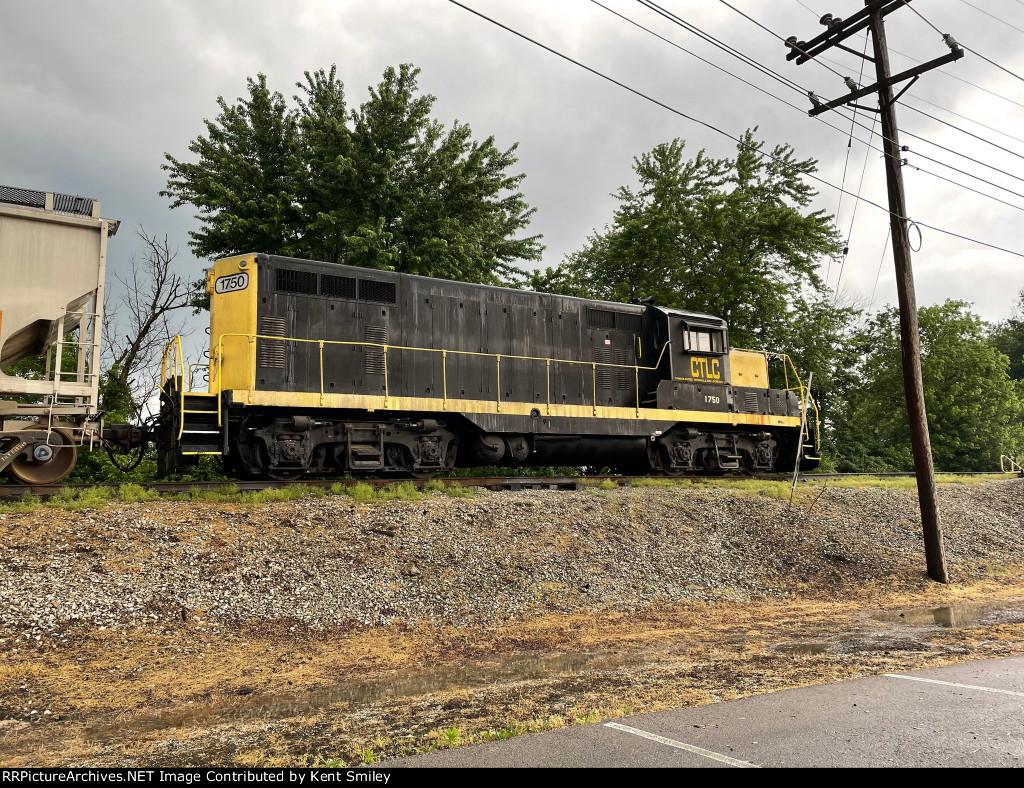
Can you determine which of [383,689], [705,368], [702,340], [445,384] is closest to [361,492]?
[445,384]

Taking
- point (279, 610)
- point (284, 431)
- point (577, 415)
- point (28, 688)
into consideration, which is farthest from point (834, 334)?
point (28, 688)

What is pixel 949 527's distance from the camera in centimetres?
1409

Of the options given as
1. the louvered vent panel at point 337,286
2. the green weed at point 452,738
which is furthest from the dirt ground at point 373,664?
the louvered vent panel at point 337,286

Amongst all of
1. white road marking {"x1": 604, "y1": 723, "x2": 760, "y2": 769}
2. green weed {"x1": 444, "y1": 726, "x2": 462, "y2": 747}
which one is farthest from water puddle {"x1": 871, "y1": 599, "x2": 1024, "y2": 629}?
green weed {"x1": 444, "y1": 726, "x2": 462, "y2": 747}

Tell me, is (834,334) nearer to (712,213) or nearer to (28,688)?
(712,213)

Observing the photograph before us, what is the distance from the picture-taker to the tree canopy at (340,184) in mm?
17562

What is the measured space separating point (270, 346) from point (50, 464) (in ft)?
11.0

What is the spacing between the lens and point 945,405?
102 feet

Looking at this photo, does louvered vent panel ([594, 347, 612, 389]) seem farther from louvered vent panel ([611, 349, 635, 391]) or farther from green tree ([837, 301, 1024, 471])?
green tree ([837, 301, 1024, 471])

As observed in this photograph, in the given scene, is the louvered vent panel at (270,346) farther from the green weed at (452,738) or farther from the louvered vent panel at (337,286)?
the green weed at (452,738)

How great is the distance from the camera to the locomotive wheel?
28.9ft

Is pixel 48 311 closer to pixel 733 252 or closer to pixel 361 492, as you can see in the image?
pixel 361 492

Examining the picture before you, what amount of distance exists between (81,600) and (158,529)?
4.61 ft
